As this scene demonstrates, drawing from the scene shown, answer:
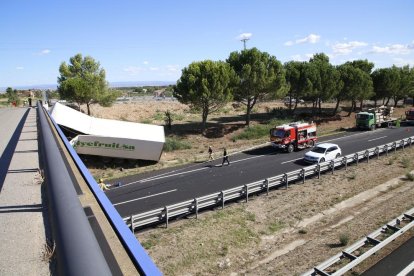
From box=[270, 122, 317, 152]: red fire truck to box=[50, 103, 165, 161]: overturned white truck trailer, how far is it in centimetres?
1114

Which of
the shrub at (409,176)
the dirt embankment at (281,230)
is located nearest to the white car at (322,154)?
the dirt embankment at (281,230)

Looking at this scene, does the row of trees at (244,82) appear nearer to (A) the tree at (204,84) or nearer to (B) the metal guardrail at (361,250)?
(A) the tree at (204,84)

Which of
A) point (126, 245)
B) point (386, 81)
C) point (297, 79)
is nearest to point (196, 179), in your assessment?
point (126, 245)

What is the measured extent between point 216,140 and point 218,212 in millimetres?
24801

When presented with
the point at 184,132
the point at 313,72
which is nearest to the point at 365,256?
the point at 184,132

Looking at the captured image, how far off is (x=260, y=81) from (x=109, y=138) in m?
26.8

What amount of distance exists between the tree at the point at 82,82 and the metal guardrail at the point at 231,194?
36106 mm

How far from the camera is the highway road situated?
19047 millimetres

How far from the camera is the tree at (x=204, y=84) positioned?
4234 cm

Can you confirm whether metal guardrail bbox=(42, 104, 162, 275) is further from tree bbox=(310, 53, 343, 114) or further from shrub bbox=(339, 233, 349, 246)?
tree bbox=(310, 53, 343, 114)

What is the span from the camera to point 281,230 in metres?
15.9

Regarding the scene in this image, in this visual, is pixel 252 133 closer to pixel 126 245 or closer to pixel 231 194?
→ pixel 231 194

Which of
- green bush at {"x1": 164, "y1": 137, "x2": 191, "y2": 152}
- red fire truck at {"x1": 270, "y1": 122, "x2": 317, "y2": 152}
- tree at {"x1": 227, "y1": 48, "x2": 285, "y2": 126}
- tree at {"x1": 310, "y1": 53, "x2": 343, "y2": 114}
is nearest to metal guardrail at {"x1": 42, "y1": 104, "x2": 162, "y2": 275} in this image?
red fire truck at {"x1": 270, "y1": 122, "x2": 317, "y2": 152}

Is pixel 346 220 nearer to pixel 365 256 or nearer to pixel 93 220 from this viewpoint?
pixel 365 256
